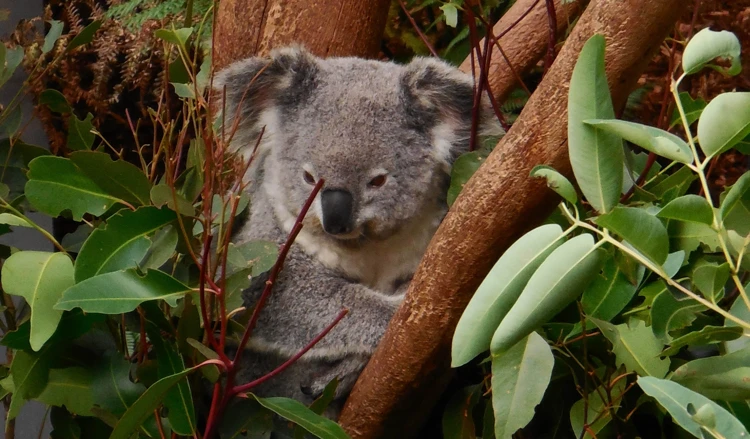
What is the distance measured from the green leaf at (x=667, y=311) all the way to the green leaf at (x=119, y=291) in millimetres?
671

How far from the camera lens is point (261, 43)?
2.08m

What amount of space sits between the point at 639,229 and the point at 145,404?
29.3 inches

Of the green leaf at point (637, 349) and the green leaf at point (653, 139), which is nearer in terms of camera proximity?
the green leaf at point (653, 139)

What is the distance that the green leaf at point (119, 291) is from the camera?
109 cm

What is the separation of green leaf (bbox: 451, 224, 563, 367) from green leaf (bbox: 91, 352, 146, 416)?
2.58 feet

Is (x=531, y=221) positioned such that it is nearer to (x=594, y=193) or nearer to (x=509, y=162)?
(x=509, y=162)

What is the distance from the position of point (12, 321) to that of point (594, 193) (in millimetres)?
1275

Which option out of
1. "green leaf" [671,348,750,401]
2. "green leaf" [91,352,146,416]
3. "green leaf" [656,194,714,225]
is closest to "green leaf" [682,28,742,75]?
"green leaf" [656,194,714,225]

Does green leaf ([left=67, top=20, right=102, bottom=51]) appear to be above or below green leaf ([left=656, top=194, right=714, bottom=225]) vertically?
below

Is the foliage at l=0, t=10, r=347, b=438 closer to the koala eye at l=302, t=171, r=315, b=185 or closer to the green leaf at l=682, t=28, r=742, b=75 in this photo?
the koala eye at l=302, t=171, r=315, b=185

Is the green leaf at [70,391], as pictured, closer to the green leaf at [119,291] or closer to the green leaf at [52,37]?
the green leaf at [119,291]

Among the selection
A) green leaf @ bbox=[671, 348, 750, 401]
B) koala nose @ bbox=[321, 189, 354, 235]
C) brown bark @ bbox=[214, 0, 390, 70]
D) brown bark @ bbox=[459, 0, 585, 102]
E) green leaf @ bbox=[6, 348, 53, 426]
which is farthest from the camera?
brown bark @ bbox=[459, 0, 585, 102]

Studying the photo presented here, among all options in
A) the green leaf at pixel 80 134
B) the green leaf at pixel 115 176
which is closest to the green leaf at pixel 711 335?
the green leaf at pixel 115 176

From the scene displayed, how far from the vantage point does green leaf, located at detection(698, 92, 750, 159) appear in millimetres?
780
